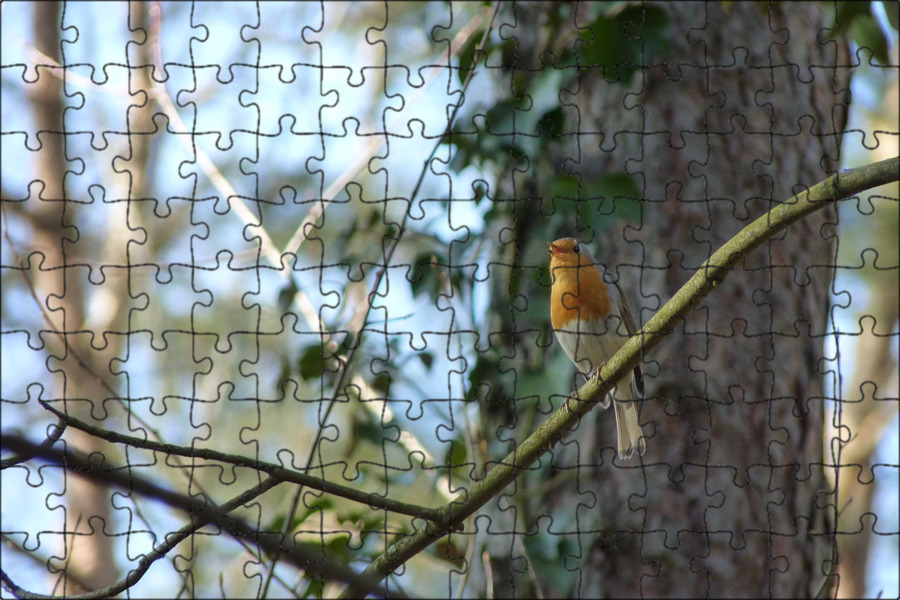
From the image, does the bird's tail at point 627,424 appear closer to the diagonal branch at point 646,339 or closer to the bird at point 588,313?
the bird at point 588,313

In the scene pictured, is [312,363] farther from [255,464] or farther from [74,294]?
[74,294]

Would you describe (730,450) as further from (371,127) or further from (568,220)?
(371,127)

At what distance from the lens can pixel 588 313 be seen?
3.00 meters

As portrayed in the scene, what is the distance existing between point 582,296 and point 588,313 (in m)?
0.06

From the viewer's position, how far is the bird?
9.74ft

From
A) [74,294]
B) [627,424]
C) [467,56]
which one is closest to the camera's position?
[627,424]

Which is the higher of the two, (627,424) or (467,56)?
(467,56)

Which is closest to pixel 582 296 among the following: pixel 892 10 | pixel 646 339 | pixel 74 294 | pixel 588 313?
pixel 588 313

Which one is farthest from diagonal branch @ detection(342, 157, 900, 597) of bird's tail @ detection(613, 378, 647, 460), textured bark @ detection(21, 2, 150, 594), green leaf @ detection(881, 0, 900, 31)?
textured bark @ detection(21, 2, 150, 594)

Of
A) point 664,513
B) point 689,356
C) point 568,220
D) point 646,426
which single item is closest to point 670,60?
point 568,220

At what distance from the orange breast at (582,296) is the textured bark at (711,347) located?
6.1 inches

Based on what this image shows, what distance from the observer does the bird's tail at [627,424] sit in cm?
292

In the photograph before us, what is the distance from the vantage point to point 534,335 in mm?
3361

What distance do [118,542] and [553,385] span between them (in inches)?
168
